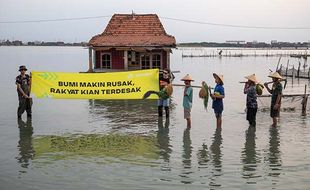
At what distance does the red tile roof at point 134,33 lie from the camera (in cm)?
2562

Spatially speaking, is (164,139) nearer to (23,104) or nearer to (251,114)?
(251,114)

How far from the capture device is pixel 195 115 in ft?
51.3

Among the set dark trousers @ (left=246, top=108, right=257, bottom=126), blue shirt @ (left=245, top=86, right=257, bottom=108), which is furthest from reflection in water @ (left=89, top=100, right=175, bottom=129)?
blue shirt @ (left=245, top=86, right=257, bottom=108)

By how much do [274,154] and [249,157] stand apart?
A: 0.72m

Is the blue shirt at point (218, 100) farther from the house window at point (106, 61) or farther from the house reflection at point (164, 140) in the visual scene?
the house window at point (106, 61)

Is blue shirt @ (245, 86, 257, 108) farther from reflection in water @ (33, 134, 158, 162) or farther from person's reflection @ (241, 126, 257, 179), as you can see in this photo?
reflection in water @ (33, 134, 158, 162)

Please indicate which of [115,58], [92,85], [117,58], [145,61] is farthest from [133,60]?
[92,85]

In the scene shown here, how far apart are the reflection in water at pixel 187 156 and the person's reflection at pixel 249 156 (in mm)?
1143

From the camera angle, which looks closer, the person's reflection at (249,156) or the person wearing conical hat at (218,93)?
the person's reflection at (249,156)

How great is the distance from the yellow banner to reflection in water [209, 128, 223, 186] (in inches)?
118

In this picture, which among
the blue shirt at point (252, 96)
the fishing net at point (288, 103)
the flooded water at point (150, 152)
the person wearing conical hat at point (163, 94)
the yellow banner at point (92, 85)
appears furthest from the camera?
the fishing net at point (288, 103)

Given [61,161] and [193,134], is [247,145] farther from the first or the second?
[61,161]

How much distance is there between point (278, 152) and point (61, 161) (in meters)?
5.17

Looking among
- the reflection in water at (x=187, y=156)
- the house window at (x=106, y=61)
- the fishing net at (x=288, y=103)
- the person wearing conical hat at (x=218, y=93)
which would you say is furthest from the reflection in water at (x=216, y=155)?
the house window at (x=106, y=61)
